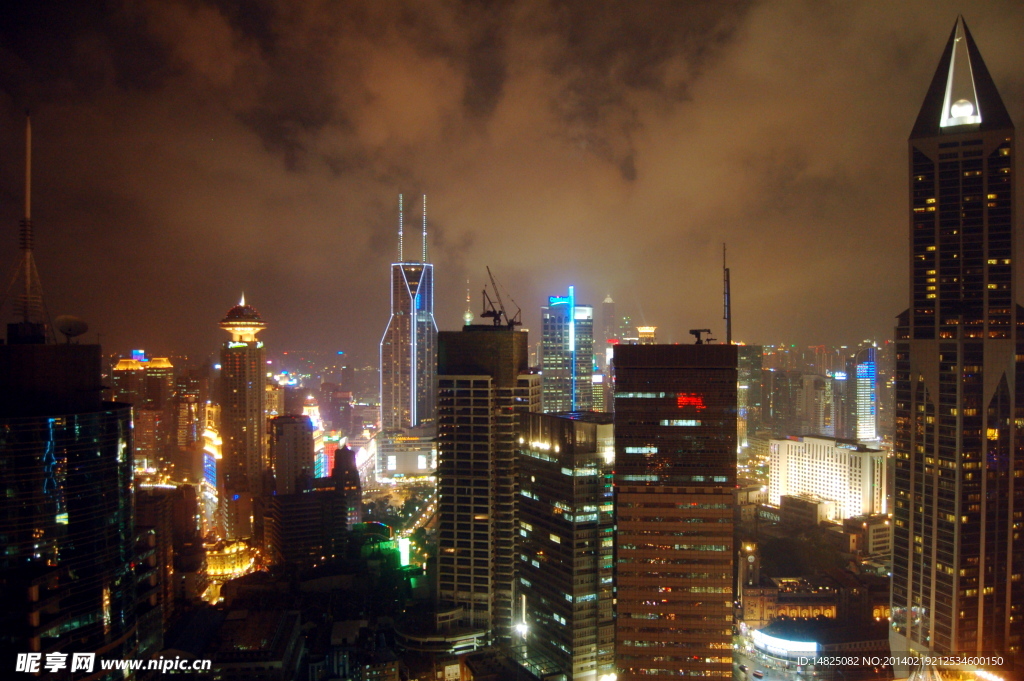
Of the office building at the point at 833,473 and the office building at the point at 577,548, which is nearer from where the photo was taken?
the office building at the point at 577,548

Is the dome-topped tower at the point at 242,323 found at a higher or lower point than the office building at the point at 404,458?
higher

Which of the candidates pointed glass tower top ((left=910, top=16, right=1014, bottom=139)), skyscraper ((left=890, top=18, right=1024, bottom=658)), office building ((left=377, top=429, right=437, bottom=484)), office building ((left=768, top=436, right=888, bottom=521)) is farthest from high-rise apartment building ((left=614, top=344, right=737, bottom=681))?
office building ((left=377, top=429, right=437, bottom=484))

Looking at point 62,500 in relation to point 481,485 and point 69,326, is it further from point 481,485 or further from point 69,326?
point 481,485

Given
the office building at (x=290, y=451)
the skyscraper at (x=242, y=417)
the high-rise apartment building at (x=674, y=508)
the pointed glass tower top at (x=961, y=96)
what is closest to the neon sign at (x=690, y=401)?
the high-rise apartment building at (x=674, y=508)

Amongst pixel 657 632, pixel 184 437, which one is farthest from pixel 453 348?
pixel 184 437

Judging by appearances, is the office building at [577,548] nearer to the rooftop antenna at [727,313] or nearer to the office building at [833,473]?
the rooftop antenna at [727,313]

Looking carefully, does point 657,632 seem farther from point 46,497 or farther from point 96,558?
point 46,497

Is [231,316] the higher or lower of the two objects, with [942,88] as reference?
lower

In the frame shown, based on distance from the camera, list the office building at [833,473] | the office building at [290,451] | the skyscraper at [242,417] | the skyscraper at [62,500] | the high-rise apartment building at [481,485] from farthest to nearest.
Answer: the skyscraper at [242,417], the office building at [290,451], the office building at [833,473], the high-rise apartment building at [481,485], the skyscraper at [62,500]

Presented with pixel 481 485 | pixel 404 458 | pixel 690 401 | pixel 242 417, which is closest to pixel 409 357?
pixel 404 458
